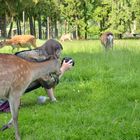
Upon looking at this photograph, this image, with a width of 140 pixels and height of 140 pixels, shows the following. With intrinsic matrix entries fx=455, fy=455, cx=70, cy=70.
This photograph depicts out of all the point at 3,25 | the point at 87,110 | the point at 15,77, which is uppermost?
the point at 15,77

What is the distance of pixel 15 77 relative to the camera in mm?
6051

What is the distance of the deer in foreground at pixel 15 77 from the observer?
5.91 m

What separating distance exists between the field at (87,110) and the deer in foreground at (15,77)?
47cm

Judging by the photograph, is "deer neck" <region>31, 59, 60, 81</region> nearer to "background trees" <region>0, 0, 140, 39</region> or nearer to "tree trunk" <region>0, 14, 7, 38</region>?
"background trees" <region>0, 0, 140, 39</region>

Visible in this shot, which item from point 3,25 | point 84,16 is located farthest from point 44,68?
point 84,16

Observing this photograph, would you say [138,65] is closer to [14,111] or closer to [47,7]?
[14,111]

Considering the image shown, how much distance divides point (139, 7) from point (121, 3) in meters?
2.28

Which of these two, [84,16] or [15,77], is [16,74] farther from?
[84,16]

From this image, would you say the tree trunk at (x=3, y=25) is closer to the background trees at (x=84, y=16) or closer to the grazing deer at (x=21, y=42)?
the background trees at (x=84, y=16)

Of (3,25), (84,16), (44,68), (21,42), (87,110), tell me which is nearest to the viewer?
(44,68)

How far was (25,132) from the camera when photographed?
6250 millimetres

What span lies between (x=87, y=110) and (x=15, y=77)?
1.83 metres

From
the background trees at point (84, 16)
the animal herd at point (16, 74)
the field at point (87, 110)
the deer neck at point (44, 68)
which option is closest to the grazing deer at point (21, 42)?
the field at point (87, 110)

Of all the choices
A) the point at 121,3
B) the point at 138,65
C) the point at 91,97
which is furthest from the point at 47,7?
the point at 91,97
